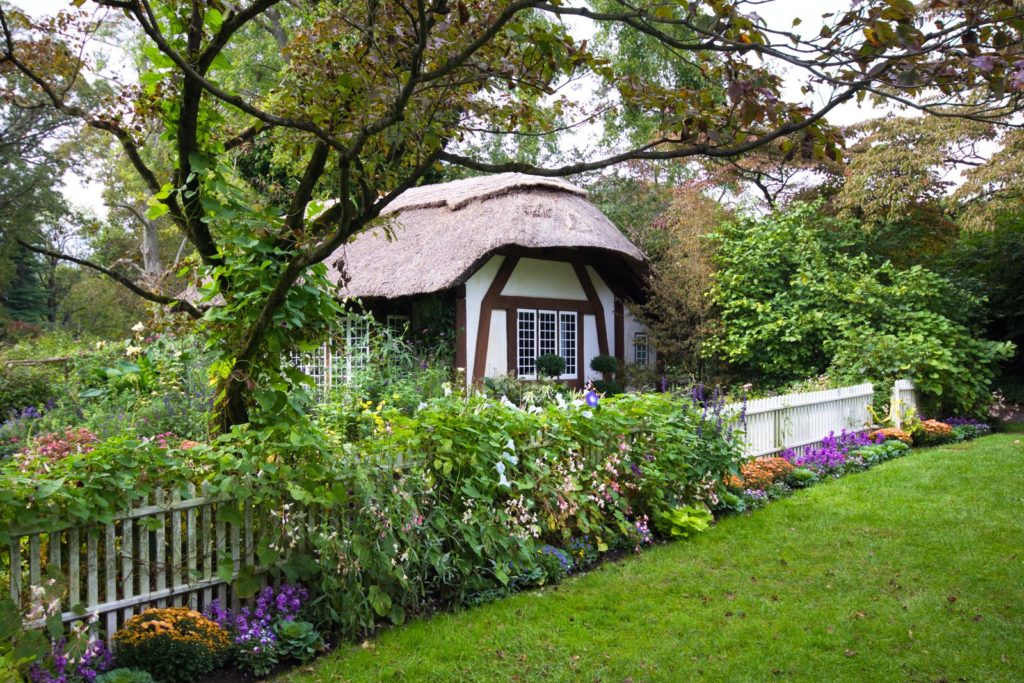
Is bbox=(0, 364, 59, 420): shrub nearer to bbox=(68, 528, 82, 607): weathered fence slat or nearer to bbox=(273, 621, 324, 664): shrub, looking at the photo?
bbox=(68, 528, 82, 607): weathered fence slat

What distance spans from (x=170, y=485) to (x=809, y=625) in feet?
11.6

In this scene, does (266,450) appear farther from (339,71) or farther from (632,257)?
(632,257)

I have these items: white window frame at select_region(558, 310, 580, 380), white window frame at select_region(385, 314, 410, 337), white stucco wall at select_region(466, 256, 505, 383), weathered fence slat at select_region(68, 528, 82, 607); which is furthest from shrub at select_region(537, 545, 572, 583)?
white window frame at select_region(558, 310, 580, 380)

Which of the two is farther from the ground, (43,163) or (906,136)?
(43,163)

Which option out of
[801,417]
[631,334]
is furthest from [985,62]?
[631,334]

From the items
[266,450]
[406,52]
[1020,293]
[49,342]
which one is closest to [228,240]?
[266,450]

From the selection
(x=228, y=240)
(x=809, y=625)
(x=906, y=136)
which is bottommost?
(x=809, y=625)

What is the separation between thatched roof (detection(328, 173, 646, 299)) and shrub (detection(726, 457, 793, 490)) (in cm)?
611

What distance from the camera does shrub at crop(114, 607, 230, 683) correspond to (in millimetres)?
3371

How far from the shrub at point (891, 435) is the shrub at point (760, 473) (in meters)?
2.79

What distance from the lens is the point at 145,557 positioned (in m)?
3.65

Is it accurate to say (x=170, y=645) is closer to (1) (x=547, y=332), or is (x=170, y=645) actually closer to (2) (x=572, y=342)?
(1) (x=547, y=332)

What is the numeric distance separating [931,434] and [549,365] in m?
6.44

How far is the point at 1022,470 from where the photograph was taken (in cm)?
810
